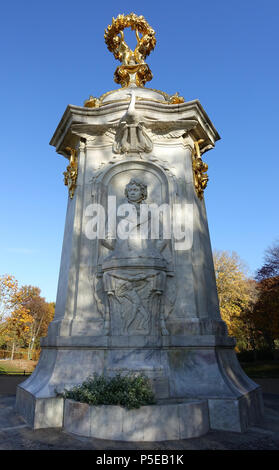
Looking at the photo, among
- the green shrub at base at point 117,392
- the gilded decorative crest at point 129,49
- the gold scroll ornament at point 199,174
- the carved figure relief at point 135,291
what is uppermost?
the gilded decorative crest at point 129,49

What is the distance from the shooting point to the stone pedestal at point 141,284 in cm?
711

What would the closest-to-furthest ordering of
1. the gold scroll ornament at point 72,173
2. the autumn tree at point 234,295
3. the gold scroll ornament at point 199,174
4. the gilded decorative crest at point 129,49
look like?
the gold scroll ornament at point 199,174, the gold scroll ornament at point 72,173, the gilded decorative crest at point 129,49, the autumn tree at point 234,295

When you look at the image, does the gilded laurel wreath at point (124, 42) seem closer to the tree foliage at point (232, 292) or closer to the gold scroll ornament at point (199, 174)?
the gold scroll ornament at point (199, 174)

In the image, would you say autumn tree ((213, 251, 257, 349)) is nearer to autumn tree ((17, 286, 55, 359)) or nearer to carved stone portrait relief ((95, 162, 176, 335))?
carved stone portrait relief ((95, 162, 176, 335))

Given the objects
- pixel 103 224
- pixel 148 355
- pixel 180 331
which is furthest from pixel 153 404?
pixel 103 224

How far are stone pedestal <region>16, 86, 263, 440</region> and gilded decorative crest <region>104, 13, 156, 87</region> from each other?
11.7ft

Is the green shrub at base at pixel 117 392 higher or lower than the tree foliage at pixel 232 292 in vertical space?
→ lower

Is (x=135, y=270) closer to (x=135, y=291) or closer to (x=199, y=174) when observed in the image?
(x=135, y=291)

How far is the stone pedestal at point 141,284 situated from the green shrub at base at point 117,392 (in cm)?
47

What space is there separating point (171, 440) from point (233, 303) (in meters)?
30.5

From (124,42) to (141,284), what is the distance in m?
10.2

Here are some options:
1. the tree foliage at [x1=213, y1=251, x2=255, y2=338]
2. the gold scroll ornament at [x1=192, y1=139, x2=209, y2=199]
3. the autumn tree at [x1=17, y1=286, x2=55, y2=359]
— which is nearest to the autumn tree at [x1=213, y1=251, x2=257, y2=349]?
the tree foliage at [x1=213, y1=251, x2=255, y2=338]

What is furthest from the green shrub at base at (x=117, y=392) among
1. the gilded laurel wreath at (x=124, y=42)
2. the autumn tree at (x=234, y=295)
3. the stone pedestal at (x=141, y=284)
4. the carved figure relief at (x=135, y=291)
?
the autumn tree at (x=234, y=295)

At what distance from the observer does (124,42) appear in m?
13.0
